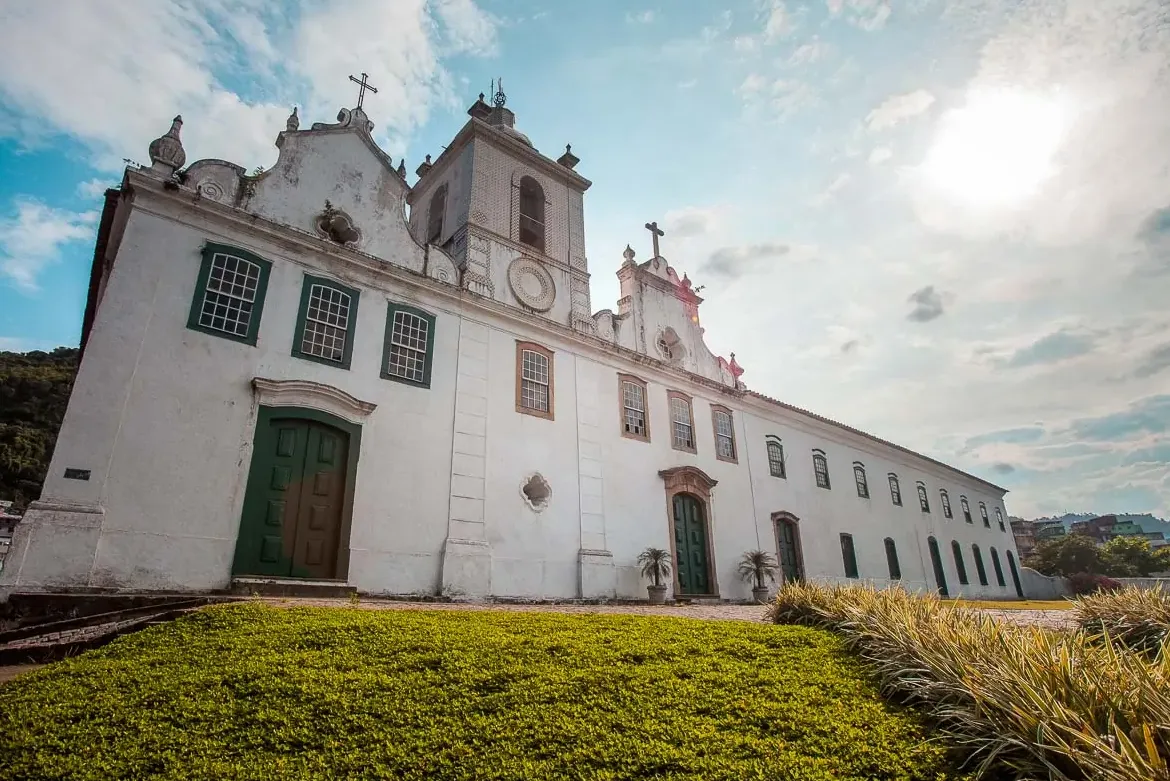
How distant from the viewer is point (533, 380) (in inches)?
580

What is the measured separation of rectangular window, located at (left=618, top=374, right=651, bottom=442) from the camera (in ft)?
53.7

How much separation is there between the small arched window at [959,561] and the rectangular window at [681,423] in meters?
19.3

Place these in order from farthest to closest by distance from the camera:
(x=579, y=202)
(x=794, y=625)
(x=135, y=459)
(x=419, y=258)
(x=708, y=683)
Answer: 1. (x=579, y=202)
2. (x=419, y=258)
3. (x=135, y=459)
4. (x=794, y=625)
5. (x=708, y=683)

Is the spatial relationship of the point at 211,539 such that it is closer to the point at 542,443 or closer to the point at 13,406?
the point at 542,443

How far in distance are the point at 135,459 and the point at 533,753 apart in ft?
28.4

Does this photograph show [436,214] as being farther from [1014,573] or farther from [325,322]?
[1014,573]

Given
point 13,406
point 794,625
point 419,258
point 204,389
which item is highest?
point 13,406

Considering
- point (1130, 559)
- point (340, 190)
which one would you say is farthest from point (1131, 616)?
point (1130, 559)

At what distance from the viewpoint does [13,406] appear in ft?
102

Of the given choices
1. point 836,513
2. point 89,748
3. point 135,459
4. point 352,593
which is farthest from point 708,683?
point 836,513

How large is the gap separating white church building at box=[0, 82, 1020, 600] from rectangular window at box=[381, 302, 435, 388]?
5cm

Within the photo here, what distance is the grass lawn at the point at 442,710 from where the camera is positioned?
3570 millimetres

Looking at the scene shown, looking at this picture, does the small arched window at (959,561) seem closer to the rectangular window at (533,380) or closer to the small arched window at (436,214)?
the rectangular window at (533,380)

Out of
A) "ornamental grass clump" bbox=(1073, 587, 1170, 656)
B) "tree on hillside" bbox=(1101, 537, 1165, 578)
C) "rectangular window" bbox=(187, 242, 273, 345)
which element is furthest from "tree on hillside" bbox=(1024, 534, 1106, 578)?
"rectangular window" bbox=(187, 242, 273, 345)
